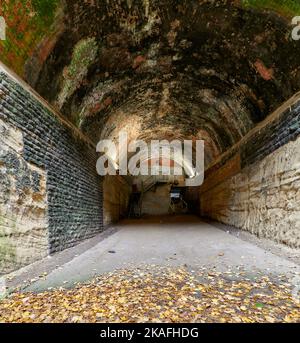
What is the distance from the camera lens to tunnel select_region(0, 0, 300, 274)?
12.1ft

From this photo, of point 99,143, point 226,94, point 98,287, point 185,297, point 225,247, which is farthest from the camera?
point 99,143

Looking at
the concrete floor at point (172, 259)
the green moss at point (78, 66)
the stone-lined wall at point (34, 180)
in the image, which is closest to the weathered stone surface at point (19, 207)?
the stone-lined wall at point (34, 180)

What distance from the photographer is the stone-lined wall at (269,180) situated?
4191 millimetres

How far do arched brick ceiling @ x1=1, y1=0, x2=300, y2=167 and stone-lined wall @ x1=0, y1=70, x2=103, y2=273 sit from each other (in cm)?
72

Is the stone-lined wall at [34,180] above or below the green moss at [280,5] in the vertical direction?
below

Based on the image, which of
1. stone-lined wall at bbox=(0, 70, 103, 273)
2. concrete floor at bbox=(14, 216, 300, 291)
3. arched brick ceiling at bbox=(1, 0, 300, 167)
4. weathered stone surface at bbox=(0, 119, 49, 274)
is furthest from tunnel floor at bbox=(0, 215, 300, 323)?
arched brick ceiling at bbox=(1, 0, 300, 167)

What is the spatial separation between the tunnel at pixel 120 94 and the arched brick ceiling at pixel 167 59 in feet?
0.08

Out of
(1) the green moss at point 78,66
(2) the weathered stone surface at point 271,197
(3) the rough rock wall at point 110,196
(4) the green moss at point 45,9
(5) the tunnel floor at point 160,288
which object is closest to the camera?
(5) the tunnel floor at point 160,288

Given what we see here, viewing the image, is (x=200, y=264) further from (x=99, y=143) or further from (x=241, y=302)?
(x=99, y=143)

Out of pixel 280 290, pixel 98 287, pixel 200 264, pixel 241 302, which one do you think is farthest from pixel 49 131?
pixel 280 290

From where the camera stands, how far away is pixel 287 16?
3941 mm

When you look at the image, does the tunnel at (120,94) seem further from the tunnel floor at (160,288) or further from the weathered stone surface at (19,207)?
the tunnel floor at (160,288)

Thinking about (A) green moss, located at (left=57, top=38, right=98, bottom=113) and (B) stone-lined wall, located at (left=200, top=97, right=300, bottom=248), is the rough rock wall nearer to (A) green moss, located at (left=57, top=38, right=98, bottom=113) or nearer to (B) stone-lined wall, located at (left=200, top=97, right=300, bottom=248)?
(A) green moss, located at (left=57, top=38, right=98, bottom=113)
